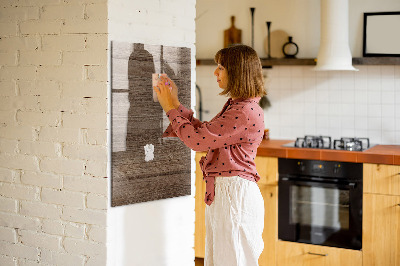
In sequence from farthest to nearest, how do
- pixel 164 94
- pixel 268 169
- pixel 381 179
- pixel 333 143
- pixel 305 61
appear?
1. pixel 305 61
2. pixel 333 143
3. pixel 268 169
4. pixel 381 179
5. pixel 164 94

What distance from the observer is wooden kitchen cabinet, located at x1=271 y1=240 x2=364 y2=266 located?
3971 mm

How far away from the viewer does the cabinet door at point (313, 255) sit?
3971mm

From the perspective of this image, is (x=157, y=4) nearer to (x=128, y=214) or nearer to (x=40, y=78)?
(x=40, y=78)

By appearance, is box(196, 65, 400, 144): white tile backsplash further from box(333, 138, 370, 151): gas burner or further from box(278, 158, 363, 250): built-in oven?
box(278, 158, 363, 250): built-in oven

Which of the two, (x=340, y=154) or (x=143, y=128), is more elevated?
(x=143, y=128)

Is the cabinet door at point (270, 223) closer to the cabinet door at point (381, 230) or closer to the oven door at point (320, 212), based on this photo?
the oven door at point (320, 212)

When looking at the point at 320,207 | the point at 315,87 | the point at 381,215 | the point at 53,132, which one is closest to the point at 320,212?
the point at 320,207

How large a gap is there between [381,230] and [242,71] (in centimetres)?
183

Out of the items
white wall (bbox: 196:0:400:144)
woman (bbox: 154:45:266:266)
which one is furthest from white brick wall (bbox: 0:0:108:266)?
white wall (bbox: 196:0:400:144)

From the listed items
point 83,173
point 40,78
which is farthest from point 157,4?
point 83,173

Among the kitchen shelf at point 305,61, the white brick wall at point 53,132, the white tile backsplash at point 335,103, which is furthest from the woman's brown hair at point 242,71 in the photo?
the white tile backsplash at point 335,103

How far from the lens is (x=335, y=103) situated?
4.59 m

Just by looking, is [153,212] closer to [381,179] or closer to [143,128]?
[143,128]

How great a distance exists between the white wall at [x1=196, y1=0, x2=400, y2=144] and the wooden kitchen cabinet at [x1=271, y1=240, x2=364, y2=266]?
3.17 ft
